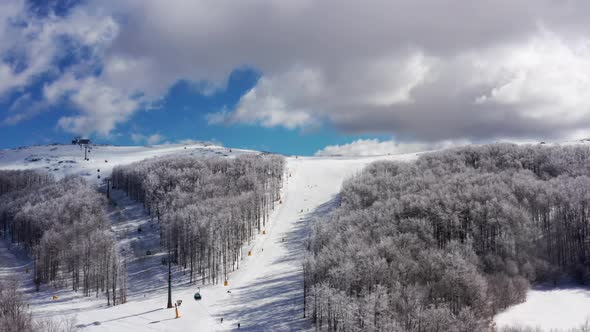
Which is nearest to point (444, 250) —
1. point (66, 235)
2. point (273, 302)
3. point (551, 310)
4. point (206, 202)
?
point (551, 310)

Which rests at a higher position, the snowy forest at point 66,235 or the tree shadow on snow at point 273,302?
the snowy forest at point 66,235

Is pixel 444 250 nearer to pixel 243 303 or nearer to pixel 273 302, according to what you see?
pixel 273 302

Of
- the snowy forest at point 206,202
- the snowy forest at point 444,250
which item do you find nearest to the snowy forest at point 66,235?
the snowy forest at point 206,202

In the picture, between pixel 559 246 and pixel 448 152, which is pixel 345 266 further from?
pixel 448 152

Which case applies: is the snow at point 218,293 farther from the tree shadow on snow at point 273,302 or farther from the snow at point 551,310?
the snow at point 551,310

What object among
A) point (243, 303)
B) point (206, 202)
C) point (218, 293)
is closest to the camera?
point (243, 303)
